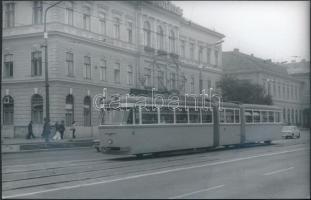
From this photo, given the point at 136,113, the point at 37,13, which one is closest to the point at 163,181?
the point at 136,113

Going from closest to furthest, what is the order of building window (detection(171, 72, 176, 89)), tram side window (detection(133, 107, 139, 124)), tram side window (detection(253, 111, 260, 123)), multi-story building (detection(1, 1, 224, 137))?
tram side window (detection(133, 107, 139, 124)), tram side window (detection(253, 111, 260, 123)), multi-story building (detection(1, 1, 224, 137)), building window (detection(171, 72, 176, 89))

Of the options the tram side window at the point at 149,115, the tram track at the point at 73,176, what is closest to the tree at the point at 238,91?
the tram side window at the point at 149,115

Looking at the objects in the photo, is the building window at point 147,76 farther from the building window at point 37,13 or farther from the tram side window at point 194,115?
the tram side window at point 194,115

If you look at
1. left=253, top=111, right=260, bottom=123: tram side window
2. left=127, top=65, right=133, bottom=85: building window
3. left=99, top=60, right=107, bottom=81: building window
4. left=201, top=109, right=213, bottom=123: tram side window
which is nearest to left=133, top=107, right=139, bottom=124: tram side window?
left=201, top=109, right=213, bottom=123: tram side window

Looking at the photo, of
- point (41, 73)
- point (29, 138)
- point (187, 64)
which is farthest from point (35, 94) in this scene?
point (187, 64)

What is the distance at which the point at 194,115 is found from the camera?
22141 mm

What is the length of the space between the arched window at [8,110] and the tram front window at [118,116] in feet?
70.9

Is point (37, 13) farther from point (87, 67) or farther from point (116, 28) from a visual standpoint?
point (116, 28)

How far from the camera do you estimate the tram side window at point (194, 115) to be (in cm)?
2189

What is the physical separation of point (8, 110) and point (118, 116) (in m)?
22.5

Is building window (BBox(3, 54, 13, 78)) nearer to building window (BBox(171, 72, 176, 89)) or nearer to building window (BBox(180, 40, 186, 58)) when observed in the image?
building window (BBox(171, 72, 176, 89))

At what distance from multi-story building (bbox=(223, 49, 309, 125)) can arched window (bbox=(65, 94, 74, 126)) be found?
28645 millimetres

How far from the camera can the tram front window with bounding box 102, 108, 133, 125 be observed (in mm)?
18516

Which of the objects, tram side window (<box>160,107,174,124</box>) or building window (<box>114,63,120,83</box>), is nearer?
tram side window (<box>160,107,174,124</box>)
